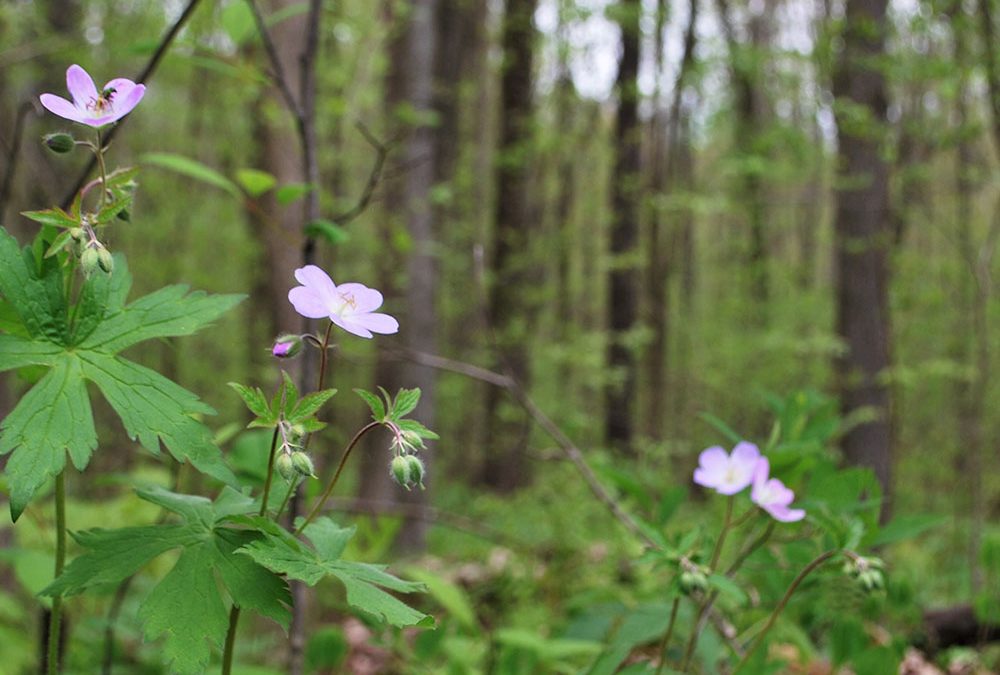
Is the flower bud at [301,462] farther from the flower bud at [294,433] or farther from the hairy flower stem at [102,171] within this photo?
the hairy flower stem at [102,171]

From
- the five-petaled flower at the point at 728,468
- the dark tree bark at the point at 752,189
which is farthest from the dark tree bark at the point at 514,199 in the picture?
the five-petaled flower at the point at 728,468

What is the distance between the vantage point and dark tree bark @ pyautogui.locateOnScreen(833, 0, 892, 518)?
5.66m

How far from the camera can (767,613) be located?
5.47 ft

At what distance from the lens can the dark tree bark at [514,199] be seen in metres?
9.23

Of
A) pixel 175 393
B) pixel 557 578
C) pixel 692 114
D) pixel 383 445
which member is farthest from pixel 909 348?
pixel 175 393

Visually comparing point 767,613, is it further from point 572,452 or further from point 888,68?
point 888,68

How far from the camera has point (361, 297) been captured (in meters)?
0.94

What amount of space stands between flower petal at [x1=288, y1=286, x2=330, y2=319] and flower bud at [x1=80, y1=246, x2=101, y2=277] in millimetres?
192

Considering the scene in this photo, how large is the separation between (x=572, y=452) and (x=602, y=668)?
576 millimetres

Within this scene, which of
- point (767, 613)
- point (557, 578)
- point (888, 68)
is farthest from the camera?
point (888, 68)

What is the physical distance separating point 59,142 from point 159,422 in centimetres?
37

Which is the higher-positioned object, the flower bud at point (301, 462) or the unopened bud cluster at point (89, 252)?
the unopened bud cluster at point (89, 252)

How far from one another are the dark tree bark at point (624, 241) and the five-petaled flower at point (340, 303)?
9.30m

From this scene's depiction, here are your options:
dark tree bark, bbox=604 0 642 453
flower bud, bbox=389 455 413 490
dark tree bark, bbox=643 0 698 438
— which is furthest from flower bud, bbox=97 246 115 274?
dark tree bark, bbox=643 0 698 438
